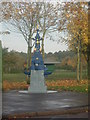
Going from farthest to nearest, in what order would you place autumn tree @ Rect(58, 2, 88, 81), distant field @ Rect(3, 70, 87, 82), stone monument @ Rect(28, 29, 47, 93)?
autumn tree @ Rect(58, 2, 88, 81)
distant field @ Rect(3, 70, 87, 82)
stone monument @ Rect(28, 29, 47, 93)

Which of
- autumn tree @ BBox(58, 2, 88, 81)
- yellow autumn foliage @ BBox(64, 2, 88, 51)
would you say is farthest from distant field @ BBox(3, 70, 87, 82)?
yellow autumn foliage @ BBox(64, 2, 88, 51)

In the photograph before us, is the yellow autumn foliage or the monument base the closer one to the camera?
the monument base

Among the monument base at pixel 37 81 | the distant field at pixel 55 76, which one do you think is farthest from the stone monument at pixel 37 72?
the distant field at pixel 55 76

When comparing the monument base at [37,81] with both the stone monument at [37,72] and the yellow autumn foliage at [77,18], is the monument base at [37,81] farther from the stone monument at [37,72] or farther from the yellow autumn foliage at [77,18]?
the yellow autumn foliage at [77,18]

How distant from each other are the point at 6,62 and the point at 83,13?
6.45 m

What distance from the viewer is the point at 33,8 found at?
1938cm

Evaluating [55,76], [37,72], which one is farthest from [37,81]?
[55,76]

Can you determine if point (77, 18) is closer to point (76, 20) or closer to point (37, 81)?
point (76, 20)

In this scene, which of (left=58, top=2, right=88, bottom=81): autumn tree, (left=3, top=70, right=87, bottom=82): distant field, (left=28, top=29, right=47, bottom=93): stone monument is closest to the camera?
(left=28, top=29, right=47, bottom=93): stone monument

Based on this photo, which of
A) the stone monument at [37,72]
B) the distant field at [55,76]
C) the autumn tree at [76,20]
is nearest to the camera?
the stone monument at [37,72]

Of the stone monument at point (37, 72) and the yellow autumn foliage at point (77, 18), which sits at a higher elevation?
the yellow autumn foliage at point (77, 18)

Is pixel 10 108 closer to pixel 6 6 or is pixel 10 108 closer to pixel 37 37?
pixel 37 37

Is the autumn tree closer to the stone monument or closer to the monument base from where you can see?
the stone monument

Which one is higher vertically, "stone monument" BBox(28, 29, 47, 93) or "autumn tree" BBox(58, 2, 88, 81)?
"autumn tree" BBox(58, 2, 88, 81)
